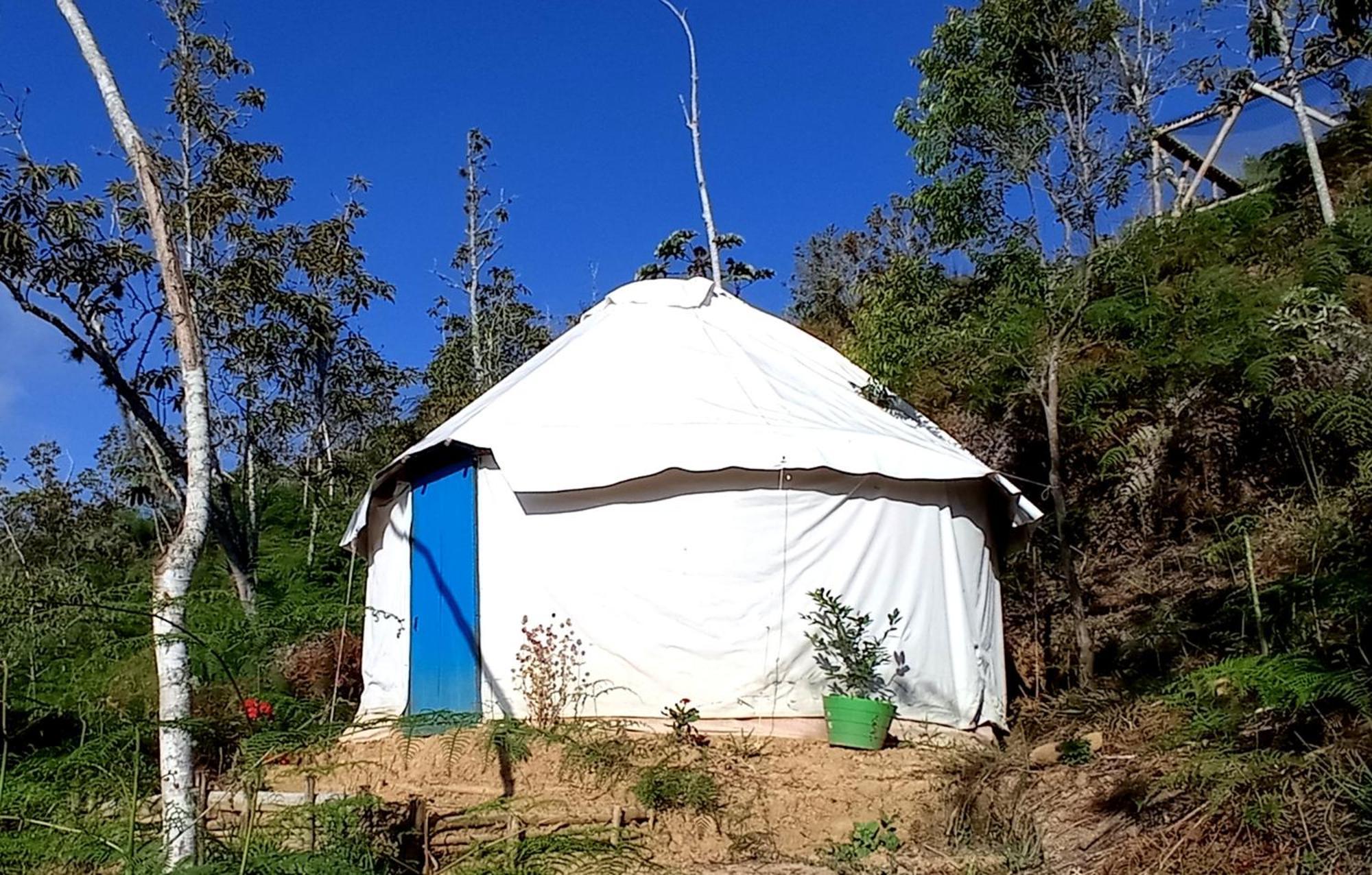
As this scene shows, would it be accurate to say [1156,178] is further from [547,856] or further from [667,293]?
[547,856]

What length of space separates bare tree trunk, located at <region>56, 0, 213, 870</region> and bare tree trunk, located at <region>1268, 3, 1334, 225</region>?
9.45 m

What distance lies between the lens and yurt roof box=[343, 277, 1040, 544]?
21.6ft

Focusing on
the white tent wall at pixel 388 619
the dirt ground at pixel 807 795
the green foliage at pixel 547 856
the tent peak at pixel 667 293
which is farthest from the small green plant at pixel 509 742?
the tent peak at pixel 667 293

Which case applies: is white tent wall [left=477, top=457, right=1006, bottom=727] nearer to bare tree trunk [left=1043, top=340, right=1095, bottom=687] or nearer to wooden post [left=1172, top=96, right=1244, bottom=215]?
bare tree trunk [left=1043, top=340, right=1095, bottom=687]

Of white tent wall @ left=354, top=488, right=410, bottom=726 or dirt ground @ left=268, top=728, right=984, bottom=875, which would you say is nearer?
dirt ground @ left=268, top=728, right=984, bottom=875

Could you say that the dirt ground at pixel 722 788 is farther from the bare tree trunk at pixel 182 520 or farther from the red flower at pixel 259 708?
the bare tree trunk at pixel 182 520

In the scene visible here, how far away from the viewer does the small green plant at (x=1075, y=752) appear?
5.24 m

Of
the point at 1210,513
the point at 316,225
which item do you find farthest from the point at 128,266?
the point at 1210,513

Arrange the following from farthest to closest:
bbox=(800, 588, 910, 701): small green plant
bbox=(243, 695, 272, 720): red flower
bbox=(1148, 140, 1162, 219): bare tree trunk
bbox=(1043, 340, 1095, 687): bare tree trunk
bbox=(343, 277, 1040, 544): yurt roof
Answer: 1. bbox=(1148, 140, 1162, 219): bare tree trunk
2. bbox=(1043, 340, 1095, 687): bare tree trunk
3. bbox=(343, 277, 1040, 544): yurt roof
4. bbox=(800, 588, 910, 701): small green plant
5. bbox=(243, 695, 272, 720): red flower

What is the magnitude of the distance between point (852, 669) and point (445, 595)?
8.31 ft

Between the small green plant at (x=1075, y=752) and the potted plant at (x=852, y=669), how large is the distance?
2.89 ft

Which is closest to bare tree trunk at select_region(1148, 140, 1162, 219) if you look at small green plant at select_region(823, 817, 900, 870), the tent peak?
the tent peak

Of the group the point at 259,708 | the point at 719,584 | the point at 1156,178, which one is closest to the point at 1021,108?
the point at 1156,178

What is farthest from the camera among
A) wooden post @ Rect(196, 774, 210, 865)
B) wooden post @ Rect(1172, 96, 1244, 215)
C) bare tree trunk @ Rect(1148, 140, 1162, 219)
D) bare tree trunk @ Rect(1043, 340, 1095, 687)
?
bare tree trunk @ Rect(1148, 140, 1162, 219)
